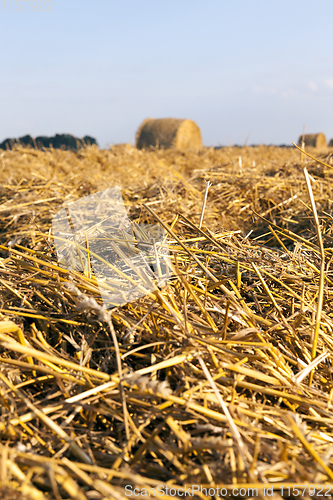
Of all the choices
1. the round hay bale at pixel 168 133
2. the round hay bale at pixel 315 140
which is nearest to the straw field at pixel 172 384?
the round hay bale at pixel 168 133

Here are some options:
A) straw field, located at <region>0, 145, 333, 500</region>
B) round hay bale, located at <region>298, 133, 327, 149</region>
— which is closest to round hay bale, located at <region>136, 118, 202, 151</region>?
round hay bale, located at <region>298, 133, 327, 149</region>

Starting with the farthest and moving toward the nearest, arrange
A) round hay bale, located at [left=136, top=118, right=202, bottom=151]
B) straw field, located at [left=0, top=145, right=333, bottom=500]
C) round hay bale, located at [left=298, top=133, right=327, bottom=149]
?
1. round hay bale, located at [left=298, top=133, right=327, bottom=149]
2. round hay bale, located at [left=136, top=118, right=202, bottom=151]
3. straw field, located at [left=0, top=145, right=333, bottom=500]

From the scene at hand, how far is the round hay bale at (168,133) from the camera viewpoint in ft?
25.6

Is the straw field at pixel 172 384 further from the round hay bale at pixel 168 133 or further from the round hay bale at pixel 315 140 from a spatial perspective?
the round hay bale at pixel 315 140

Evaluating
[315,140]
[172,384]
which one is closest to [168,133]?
[315,140]

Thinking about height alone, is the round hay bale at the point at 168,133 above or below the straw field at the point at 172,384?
above

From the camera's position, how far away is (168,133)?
7.91 metres

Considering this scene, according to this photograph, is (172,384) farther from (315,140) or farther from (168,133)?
(315,140)

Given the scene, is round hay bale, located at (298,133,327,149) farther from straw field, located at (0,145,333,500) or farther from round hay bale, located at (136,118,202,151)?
straw field, located at (0,145,333,500)

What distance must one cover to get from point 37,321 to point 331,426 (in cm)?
77

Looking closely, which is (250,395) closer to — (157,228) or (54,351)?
(54,351)

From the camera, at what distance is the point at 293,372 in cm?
88

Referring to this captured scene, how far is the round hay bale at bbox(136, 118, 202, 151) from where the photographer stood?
307 inches

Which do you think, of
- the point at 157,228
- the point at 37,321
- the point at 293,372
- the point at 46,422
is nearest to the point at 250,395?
the point at 293,372
